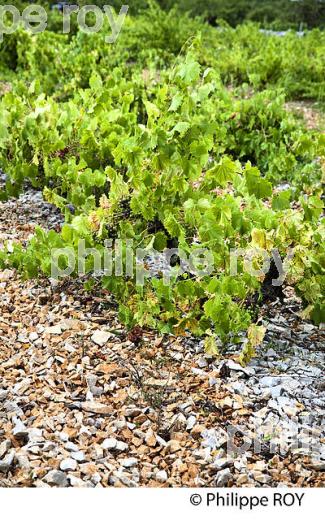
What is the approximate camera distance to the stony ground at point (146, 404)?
205cm

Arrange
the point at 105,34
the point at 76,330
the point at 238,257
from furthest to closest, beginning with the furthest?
the point at 105,34 → the point at 76,330 → the point at 238,257

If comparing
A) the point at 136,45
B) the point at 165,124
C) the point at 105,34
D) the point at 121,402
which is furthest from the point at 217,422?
the point at 136,45

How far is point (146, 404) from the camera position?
230 cm

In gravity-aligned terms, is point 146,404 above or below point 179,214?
below

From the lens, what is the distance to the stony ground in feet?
6.72

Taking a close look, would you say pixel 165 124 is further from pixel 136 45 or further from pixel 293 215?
pixel 136 45

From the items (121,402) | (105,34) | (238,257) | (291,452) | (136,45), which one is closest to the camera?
(291,452)

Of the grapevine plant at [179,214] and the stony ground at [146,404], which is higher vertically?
the grapevine plant at [179,214]

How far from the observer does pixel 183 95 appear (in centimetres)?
266

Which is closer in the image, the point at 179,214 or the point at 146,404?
the point at 146,404

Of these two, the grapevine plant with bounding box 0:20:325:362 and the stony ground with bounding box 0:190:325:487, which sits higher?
the grapevine plant with bounding box 0:20:325:362

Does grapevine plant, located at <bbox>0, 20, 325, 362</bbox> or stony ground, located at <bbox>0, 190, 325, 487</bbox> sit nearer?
stony ground, located at <bbox>0, 190, 325, 487</bbox>

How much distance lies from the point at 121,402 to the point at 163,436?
0.69 ft

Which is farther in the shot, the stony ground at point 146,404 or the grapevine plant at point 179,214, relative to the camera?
the grapevine plant at point 179,214
